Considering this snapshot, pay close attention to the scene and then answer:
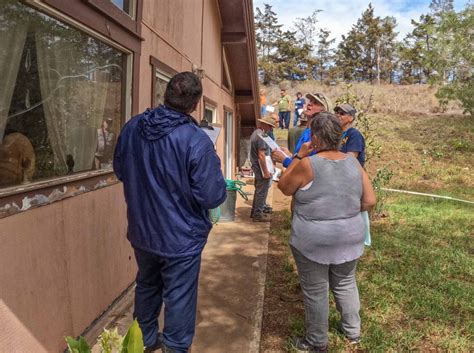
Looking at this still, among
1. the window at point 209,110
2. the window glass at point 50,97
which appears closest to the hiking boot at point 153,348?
the window glass at point 50,97

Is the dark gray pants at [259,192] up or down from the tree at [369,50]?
down

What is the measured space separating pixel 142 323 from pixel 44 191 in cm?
107

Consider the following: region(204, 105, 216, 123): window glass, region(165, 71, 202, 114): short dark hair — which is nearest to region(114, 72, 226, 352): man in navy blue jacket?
region(165, 71, 202, 114): short dark hair

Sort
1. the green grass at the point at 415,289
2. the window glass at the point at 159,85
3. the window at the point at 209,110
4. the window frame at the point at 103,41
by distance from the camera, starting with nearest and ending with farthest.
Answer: the window frame at the point at 103,41
the green grass at the point at 415,289
the window glass at the point at 159,85
the window at the point at 209,110

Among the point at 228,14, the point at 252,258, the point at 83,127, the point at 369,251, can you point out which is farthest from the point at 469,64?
the point at 83,127

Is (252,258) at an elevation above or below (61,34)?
below

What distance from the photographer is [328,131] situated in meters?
2.79

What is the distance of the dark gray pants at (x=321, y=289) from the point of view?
9.52ft

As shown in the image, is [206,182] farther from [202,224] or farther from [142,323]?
[142,323]

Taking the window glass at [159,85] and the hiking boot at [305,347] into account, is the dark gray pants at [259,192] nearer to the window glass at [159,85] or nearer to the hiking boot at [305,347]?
the window glass at [159,85]

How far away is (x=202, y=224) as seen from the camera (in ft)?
8.09

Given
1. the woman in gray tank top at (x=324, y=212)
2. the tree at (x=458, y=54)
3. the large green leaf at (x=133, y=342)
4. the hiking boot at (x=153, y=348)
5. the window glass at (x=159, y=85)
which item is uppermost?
the tree at (x=458, y=54)

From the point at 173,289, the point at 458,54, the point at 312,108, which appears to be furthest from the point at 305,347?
the point at 458,54

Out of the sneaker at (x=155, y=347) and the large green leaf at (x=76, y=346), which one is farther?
the sneaker at (x=155, y=347)
